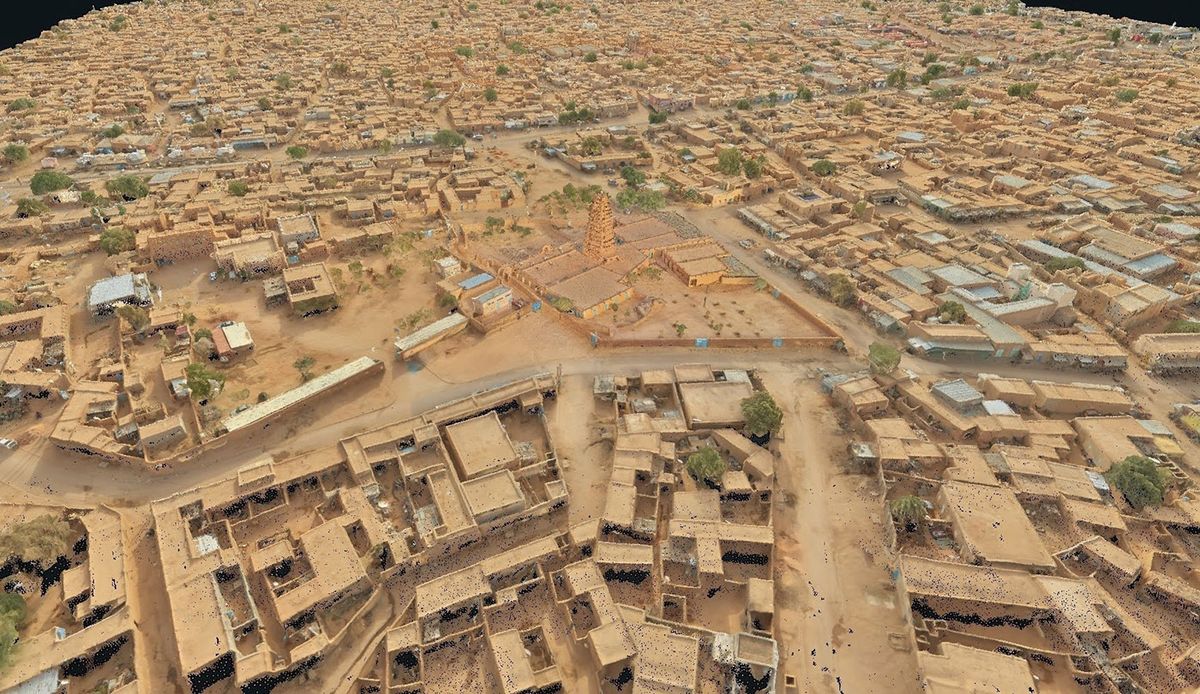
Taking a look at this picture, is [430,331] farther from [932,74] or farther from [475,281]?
[932,74]

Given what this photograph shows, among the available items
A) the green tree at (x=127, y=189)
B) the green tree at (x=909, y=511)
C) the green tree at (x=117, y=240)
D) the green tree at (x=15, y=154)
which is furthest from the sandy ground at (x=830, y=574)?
the green tree at (x=15, y=154)

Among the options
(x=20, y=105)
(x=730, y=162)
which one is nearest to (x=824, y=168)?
(x=730, y=162)

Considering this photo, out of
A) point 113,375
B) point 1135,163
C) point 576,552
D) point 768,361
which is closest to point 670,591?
point 576,552

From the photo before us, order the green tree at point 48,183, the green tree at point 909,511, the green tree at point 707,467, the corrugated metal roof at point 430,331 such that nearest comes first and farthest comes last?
the green tree at point 909,511, the green tree at point 707,467, the corrugated metal roof at point 430,331, the green tree at point 48,183

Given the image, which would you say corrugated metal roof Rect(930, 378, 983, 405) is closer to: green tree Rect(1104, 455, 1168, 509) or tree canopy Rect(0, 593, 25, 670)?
green tree Rect(1104, 455, 1168, 509)

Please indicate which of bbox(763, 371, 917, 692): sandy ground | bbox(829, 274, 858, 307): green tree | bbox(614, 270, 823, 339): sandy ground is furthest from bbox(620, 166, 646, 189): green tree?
bbox(763, 371, 917, 692): sandy ground

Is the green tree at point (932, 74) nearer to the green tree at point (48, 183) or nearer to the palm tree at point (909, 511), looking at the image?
the palm tree at point (909, 511)
